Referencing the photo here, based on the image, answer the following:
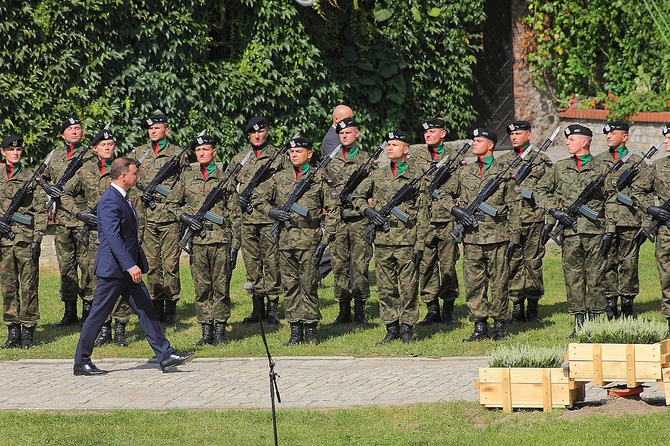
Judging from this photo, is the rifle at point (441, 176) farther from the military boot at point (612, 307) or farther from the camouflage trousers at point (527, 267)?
the military boot at point (612, 307)

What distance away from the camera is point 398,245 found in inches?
534

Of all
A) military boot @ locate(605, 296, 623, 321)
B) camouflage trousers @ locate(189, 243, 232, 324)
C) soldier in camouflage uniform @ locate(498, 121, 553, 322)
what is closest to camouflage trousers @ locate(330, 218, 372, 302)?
camouflage trousers @ locate(189, 243, 232, 324)

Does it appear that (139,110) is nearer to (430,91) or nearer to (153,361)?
(430,91)

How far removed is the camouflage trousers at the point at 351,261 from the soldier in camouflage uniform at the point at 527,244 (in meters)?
1.67

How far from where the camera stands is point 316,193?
13.8m

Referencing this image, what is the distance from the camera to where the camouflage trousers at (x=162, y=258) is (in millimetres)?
15062

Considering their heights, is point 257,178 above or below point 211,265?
above

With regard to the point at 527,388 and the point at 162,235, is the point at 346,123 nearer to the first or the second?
the point at 162,235

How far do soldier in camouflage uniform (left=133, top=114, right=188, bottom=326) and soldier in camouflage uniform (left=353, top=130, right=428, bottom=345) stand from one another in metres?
2.51

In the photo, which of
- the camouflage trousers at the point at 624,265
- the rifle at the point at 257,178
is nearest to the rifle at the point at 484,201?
the camouflage trousers at the point at 624,265

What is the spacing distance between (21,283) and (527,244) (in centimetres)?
567

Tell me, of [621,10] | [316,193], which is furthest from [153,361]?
[621,10]

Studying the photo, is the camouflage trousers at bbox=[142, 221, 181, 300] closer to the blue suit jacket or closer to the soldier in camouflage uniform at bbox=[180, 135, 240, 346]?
the soldier in camouflage uniform at bbox=[180, 135, 240, 346]

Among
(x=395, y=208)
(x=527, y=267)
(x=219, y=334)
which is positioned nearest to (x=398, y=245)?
(x=395, y=208)
